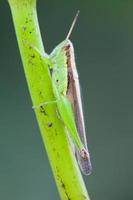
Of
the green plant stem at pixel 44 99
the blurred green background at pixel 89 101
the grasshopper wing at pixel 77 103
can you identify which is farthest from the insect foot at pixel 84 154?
the blurred green background at pixel 89 101

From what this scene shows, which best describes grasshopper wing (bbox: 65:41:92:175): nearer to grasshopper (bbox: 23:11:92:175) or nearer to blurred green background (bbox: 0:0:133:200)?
grasshopper (bbox: 23:11:92:175)

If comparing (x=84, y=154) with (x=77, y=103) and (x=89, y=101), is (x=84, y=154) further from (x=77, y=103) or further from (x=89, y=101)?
(x=89, y=101)

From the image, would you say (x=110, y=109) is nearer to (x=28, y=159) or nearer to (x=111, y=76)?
(x=111, y=76)

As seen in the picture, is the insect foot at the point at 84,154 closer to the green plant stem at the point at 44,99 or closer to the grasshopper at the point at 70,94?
the grasshopper at the point at 70,94

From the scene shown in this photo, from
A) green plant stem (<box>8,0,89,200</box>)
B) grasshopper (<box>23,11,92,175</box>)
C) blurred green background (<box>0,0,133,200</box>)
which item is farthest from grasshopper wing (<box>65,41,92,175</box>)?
blurred green background (<box>0,0,133,200</box>)

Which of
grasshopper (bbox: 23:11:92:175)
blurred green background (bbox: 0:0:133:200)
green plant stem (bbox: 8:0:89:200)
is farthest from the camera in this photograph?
blurred green background (bbox: 0:0:133:200)

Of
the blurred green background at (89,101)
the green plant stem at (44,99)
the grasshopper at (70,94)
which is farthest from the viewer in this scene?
the blurred green background at (89,101)

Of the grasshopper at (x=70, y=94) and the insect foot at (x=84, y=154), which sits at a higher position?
the grasshopper at (x=70, y=94)
